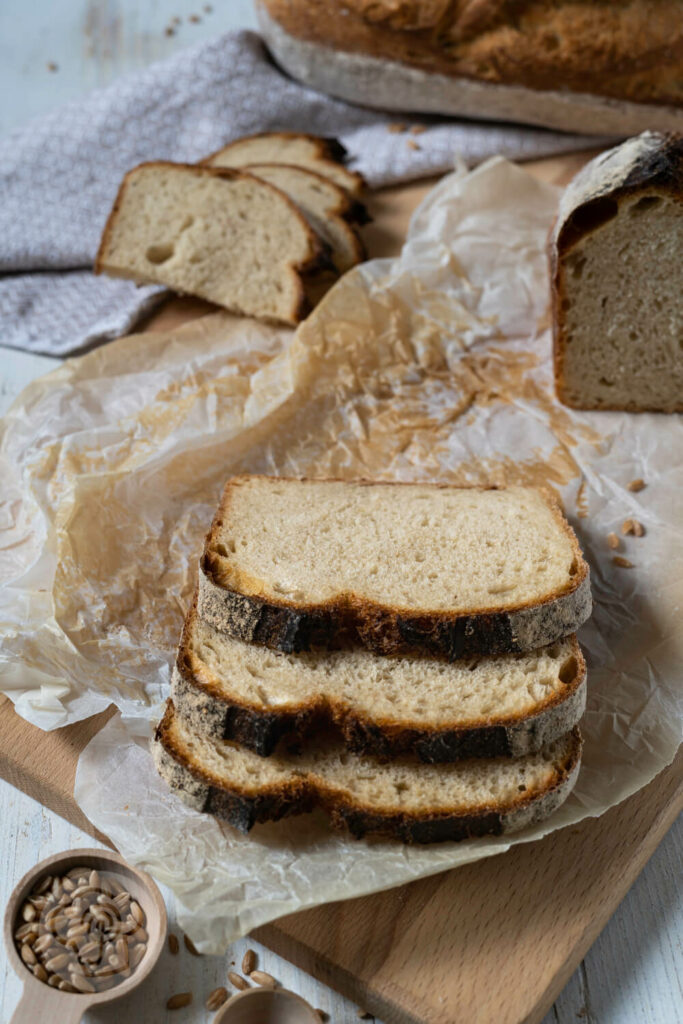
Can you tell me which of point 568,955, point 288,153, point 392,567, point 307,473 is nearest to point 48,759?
point 392,567

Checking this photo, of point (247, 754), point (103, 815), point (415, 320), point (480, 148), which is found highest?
point (480, 148)

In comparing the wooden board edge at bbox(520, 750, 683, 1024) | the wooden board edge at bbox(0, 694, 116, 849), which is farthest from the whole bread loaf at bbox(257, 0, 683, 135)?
the wooden board edge at bbox(0, 694, 116, 849)

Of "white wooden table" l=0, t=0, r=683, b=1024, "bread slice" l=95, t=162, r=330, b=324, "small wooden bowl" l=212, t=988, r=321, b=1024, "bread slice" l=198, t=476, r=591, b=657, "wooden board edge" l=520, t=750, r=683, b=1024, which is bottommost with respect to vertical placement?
Answer: "white wooden table" l=0, t=0, r=683, b=1024

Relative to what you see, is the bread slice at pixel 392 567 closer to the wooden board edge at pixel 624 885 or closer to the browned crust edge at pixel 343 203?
the wooden board edge at pixel 624 885

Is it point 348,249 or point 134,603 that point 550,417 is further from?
point 134,603

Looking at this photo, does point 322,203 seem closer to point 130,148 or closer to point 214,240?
point 214,240

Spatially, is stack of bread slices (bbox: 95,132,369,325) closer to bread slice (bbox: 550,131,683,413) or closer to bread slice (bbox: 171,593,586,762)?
bread slice (bbox: 550,131,683,413)

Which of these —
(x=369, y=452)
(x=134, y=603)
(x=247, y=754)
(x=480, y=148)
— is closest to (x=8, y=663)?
(x=134, y=603)

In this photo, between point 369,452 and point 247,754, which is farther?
point 369,452
